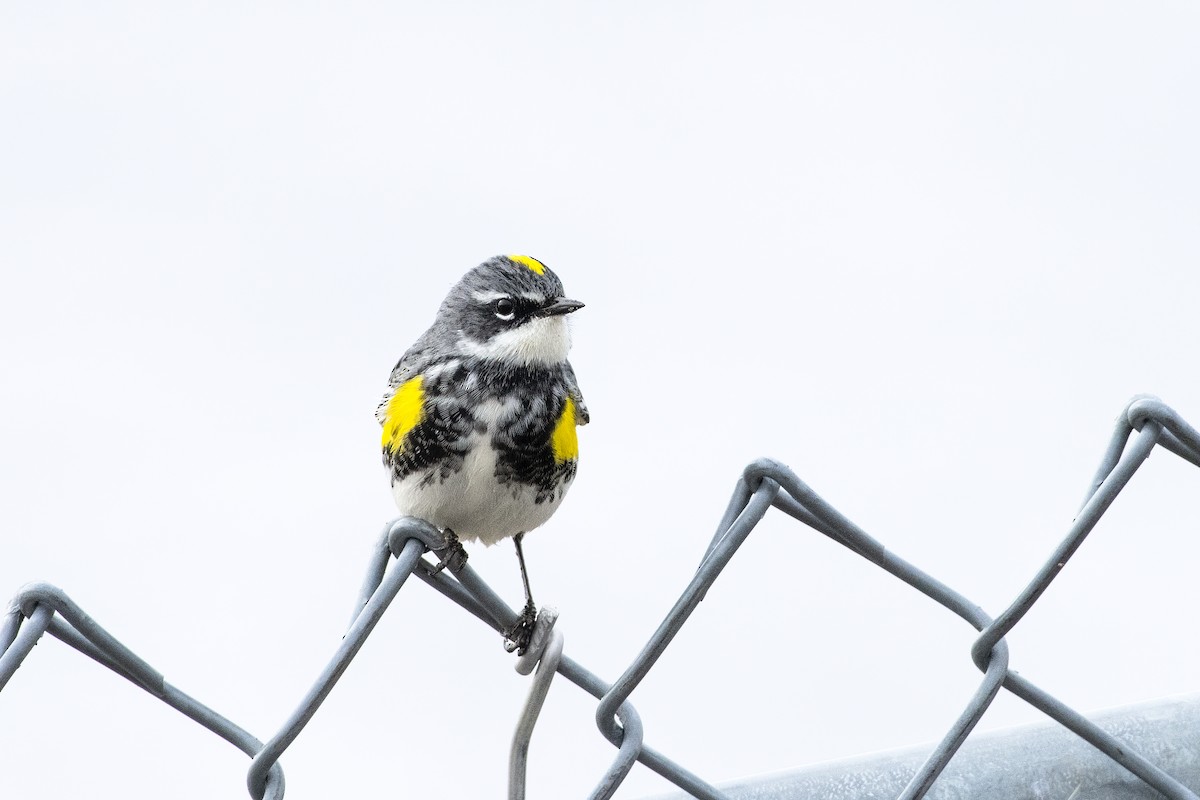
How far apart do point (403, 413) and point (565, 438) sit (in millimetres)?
395

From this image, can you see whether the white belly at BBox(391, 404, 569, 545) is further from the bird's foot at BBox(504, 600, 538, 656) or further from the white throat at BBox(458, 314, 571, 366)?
the bird's foot at BBox(504, 600, 538, 656)

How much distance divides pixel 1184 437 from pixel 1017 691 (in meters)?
0.46

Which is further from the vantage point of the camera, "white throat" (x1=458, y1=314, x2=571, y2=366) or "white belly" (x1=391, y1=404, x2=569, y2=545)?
"white throat" (x1=458, y1=314, x2=571, y2=366)

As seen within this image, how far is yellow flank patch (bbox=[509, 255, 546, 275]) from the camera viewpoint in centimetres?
397

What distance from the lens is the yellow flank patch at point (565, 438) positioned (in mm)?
3564

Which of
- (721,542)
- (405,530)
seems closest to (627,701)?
(721,542)

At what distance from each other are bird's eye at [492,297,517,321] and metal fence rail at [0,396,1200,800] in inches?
65.9

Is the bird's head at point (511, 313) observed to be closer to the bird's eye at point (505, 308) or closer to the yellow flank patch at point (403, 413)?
the bird's eye at point (505, 308)

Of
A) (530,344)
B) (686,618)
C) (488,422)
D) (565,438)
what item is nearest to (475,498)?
(488,422)

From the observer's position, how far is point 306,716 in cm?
181

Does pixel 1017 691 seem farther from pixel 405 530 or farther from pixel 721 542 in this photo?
pixel 405 530

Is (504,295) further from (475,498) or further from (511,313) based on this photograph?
(475,498)

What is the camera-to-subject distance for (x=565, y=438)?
360cm

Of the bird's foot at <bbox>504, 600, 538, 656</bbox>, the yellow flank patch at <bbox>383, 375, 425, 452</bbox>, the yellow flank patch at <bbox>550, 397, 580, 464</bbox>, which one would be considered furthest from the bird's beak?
the bird's foot at <bbox>504, 600, 538, 656</bbox>
